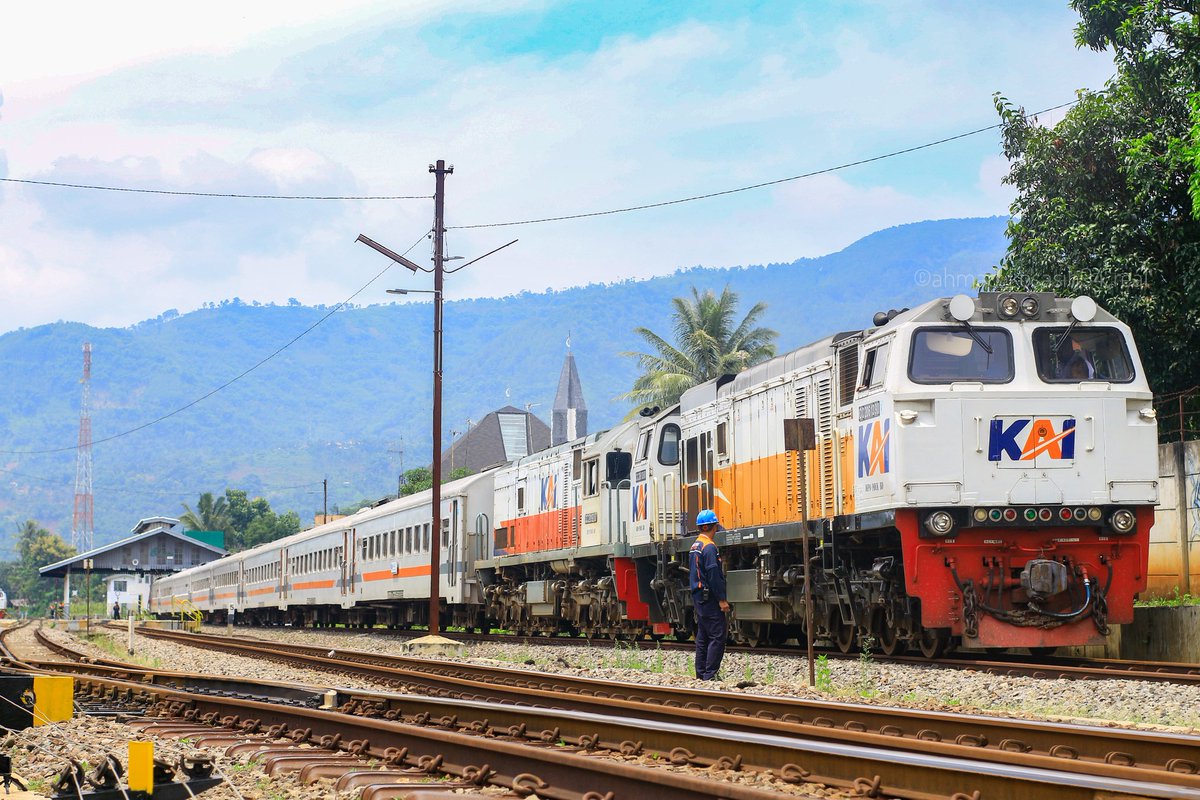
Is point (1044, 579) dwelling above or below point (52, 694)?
above

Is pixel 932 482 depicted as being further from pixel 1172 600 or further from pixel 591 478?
pixel 591 478

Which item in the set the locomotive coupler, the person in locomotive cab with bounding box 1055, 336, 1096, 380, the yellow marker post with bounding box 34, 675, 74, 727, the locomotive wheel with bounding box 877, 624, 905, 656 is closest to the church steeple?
the locomotive wheel with bounding box 877, 624, 905, 656

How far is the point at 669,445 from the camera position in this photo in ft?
67.7

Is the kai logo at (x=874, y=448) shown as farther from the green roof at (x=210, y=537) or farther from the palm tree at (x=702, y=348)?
the green roof at (x=210, y=537)

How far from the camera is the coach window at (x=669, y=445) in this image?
2048 cm

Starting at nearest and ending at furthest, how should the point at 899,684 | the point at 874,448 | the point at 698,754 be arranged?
the point at 698,754
the point at 899,684
the point at 874,448

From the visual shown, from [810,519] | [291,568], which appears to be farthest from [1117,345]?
[291,568]

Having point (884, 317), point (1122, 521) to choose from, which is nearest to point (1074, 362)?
point (1122, 521)

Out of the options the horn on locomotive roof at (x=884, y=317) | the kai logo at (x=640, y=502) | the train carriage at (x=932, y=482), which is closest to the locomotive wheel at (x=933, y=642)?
the train carriage at (x=932, y=482)

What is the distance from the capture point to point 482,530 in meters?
30.1

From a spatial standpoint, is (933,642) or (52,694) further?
(933,642)

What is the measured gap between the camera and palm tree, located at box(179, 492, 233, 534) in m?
129

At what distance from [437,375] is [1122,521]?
15.4 meters

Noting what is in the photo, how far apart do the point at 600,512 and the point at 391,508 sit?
1287 centimetres
